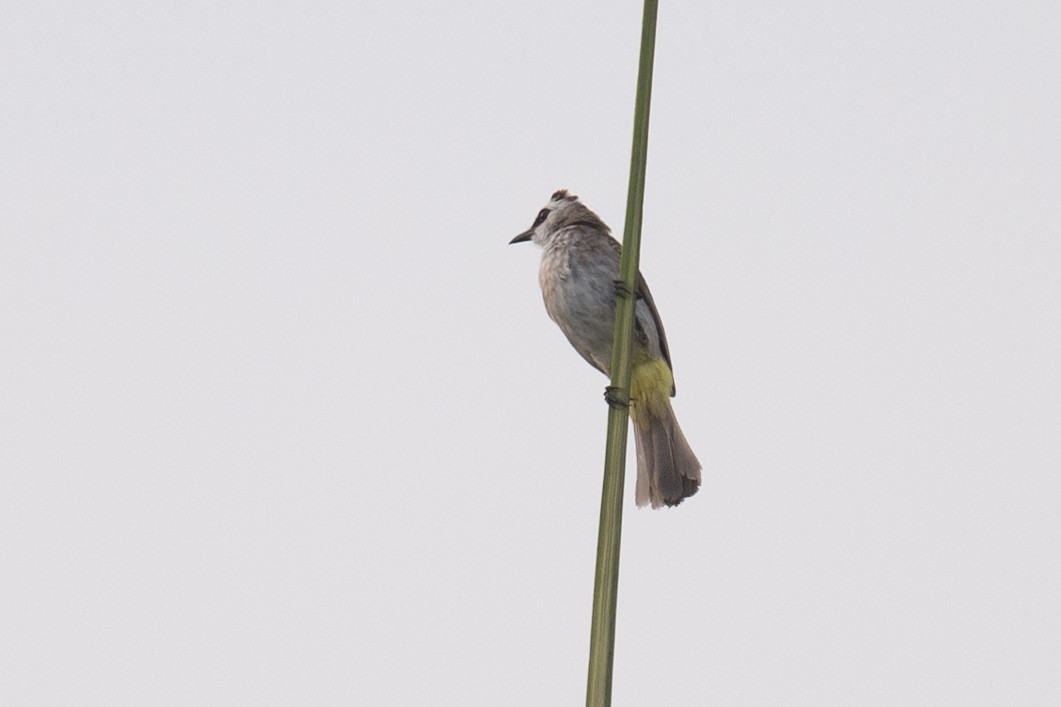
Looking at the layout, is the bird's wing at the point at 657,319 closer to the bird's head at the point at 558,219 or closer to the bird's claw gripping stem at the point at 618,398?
the bird's head at the point at 558,219

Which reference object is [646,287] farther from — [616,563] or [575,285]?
[616,563]

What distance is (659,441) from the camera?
564 cm

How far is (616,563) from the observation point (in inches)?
63.2

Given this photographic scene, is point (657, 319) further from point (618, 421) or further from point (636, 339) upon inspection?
point (618, 421)

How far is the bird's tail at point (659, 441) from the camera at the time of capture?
537cm

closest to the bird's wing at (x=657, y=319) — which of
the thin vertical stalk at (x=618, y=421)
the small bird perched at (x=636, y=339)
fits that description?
the small bird perched at (x=636, y=339)

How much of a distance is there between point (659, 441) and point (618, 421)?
12.8 feet

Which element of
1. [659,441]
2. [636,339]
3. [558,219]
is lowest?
[659,441]

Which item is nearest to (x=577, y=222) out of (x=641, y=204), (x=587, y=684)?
(x=641, y=204)

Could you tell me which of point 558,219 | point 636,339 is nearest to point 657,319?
point 636,339

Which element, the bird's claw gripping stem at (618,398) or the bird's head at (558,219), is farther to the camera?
the bird's head at (558,219)

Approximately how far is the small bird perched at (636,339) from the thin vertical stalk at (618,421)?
3.43 meters

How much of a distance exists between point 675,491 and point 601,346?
2.45 feet

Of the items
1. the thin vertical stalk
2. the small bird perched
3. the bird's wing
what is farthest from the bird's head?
the thin vertical stalk
